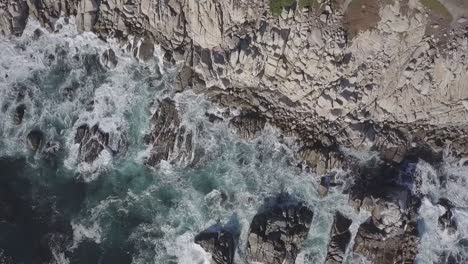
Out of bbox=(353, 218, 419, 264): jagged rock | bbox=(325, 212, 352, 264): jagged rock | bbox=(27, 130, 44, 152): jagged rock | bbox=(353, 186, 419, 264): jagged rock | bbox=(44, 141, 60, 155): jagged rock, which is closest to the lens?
bbox=(27, 130, 44, 152): jagged rock

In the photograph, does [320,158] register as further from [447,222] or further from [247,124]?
[447,222]

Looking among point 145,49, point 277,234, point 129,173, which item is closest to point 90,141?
point 129,173

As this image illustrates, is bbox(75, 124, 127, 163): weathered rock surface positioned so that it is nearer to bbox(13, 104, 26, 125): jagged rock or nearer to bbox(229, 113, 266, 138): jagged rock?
bbox(13, 104, 26, 125): jagged rock

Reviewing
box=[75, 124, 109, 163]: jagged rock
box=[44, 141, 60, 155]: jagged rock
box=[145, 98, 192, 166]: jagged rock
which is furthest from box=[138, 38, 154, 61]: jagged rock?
box=[44, 141, 60, 155]: jagged rock

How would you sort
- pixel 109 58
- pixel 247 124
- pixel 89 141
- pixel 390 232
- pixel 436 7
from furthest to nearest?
pixel 109 58, pixel 247 124, pixel 390 232, pixel 89 141, pixel 436 7

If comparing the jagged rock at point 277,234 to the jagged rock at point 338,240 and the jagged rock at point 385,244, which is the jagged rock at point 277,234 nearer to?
the jagged rock at point 338,240

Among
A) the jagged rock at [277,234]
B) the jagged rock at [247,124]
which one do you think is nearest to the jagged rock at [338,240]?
the jagged rock at [277,234]
